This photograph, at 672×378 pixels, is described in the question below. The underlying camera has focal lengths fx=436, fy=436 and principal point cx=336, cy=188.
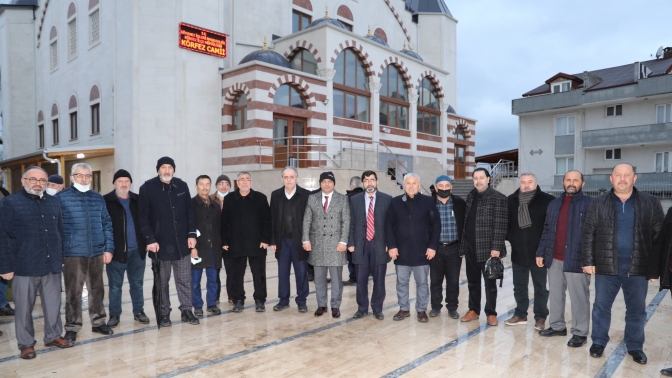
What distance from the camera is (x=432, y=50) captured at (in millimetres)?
27156

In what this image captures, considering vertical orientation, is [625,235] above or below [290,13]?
below

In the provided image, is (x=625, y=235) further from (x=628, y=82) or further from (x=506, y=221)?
(x=628, y=82)

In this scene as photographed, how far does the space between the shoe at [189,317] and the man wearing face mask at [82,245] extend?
84 centimetres

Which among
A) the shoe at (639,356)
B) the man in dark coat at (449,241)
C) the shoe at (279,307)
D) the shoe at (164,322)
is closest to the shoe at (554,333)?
the shoe at (639,356)

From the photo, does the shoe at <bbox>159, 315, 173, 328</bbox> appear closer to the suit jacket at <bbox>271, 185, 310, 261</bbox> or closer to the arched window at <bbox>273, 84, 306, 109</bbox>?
the suit jacket at <bbox>271, 185, 310, 261</bbox>

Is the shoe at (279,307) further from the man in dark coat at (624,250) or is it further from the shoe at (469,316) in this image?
the man in dark coat at (624,250)

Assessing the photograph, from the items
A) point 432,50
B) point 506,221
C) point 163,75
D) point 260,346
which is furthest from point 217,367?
point 432,50

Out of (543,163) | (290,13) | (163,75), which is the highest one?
(290,13)

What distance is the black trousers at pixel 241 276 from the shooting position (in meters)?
6.16

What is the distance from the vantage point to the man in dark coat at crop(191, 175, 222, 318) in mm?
5957

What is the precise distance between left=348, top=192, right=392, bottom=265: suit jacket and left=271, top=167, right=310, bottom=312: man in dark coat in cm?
74

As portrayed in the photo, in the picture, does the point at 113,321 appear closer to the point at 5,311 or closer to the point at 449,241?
the point at 5,311

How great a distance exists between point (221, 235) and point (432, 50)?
2413 cm

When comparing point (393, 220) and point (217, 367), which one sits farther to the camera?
point (393, 220)
